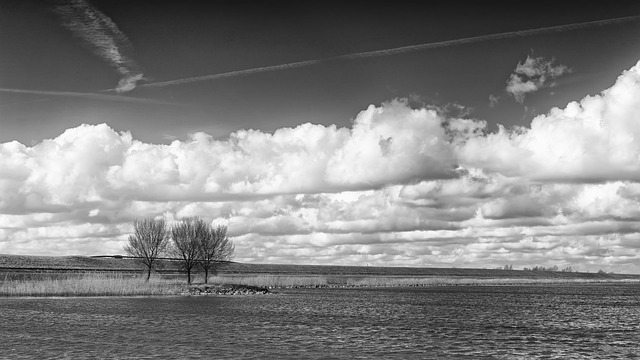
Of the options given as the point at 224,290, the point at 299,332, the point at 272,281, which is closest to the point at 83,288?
the point at 224,290

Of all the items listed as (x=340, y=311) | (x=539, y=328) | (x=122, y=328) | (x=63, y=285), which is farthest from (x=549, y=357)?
(x=63, y=285)

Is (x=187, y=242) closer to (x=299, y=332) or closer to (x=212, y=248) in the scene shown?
(x=212, y=248)

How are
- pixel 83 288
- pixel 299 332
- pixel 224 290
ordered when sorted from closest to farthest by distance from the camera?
pixel 299 332 → pixel 83 288 → pixel 224 290

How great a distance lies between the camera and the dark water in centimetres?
3703

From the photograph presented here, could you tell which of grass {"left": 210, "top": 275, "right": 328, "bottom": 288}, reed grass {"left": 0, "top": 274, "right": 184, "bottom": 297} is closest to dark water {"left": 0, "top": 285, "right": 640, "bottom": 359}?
reed grass {"left": 0, "top": 274, "right": 184, "bottom": 297}

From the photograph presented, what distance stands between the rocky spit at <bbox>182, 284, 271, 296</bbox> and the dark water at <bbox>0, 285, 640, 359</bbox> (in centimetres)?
2327

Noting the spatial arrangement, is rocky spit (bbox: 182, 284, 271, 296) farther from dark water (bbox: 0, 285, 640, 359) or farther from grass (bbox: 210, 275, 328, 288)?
dark water (bbox: 0, 285, 640, 359)

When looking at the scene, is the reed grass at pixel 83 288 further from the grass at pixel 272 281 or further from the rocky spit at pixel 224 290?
the grass at pixel 272 281

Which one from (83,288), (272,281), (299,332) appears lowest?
(299,332)

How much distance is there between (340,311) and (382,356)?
31.3m

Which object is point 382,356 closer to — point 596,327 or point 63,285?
point 596,327

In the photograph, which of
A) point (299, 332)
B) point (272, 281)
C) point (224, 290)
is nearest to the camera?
point (299, 332)

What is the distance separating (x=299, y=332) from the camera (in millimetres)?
46719

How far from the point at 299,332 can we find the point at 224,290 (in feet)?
181
